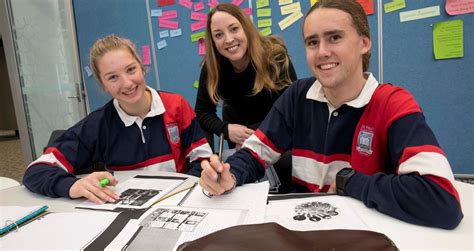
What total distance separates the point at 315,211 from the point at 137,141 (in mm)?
844

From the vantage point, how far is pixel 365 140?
0.98 metres

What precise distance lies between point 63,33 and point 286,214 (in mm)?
3298

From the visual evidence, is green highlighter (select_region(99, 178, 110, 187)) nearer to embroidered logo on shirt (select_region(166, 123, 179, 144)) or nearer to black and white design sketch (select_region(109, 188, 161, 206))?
black and white design sketch (select_region(109, 188, 161, 206))

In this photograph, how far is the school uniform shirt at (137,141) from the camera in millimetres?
1313

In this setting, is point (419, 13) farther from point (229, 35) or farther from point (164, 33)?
point (164, 33)

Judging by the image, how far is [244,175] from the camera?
3.36ft

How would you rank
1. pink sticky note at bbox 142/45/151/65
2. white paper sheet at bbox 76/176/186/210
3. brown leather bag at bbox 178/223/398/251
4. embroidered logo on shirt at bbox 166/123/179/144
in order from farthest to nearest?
pink sticky note at bbox 142/45/151/65
embroidered logo on shirt at bbox 166/123/179/144
white paper sheet at bbox 76/176/186/210
brown leather bag at bbox 178/223/398/251

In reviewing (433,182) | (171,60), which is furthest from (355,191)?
(171,60)

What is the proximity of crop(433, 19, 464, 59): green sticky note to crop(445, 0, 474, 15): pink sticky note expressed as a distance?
0.20ft

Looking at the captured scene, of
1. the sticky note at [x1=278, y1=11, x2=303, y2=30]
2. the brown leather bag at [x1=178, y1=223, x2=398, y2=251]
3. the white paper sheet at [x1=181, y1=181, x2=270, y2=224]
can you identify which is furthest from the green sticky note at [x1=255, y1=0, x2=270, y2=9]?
the brown leather bag at [x1=178, y1=223, x2=398, y2=251]

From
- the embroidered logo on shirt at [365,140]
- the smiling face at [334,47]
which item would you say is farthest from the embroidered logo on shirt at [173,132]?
the embroidered logo on shirt at [365,140]

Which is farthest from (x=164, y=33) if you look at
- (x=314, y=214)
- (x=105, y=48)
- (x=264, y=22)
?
(x=314, y=214)

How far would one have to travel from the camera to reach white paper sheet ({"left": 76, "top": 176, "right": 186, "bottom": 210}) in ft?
2.99

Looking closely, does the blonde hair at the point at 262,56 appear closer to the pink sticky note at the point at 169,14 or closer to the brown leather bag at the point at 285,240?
the brown leather bag at the point at 285,240
